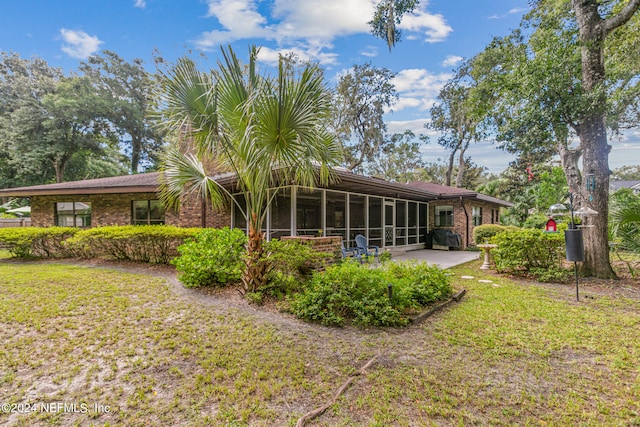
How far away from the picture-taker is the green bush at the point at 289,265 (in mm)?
5141

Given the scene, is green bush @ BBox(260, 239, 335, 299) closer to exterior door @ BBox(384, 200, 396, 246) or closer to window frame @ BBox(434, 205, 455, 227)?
exterior door @ BBox(384, 200, 396, 246)

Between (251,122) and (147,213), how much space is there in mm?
8515

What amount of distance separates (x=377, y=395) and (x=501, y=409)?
91cm

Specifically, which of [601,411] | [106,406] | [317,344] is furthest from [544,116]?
[106,406]

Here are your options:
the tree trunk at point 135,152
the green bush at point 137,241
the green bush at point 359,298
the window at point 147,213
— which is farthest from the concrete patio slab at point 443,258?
the tree trunk at point 135,152

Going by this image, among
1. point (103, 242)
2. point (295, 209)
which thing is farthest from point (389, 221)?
point (103, 242)

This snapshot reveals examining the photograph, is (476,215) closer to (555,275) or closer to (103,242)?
(555,275)

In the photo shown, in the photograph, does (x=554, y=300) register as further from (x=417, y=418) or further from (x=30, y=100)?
(x=30, y=100)

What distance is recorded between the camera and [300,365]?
2896 mm

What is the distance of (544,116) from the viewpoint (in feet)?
22.9

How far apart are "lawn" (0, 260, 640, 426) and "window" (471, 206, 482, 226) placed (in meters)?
11.0

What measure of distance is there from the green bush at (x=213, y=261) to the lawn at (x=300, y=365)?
0.81 meters

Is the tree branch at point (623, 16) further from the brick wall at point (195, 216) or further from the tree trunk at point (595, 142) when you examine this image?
the brick wall at point (195, 216)

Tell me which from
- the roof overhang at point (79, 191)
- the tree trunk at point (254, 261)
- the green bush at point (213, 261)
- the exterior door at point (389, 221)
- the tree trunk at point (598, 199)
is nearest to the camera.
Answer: the tree trunk at point (254, 261)
